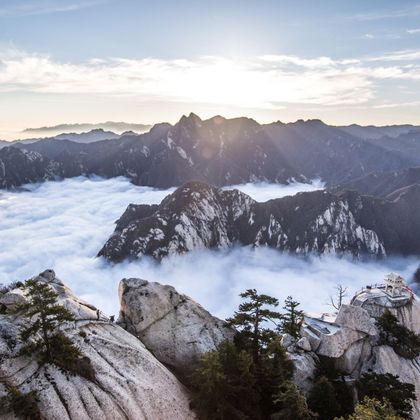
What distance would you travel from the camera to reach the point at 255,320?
1804 inches

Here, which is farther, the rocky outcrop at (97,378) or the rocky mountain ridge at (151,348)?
the rocky mountain ridge at (151,348)

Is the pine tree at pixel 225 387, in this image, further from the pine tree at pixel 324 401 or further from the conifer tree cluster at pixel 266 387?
the pine tree at pixel 324 401

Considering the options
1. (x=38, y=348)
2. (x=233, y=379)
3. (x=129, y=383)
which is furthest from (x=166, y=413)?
(x=38, y=348)

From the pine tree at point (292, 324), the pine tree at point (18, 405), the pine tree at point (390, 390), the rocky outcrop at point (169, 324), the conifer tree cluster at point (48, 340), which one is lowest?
the pine tree at point (390, 390)

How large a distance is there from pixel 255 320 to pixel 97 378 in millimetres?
21089

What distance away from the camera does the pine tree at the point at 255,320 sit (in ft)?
149

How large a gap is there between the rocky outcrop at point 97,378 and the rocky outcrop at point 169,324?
5.29 meters

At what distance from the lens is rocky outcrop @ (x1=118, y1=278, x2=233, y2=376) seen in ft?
154

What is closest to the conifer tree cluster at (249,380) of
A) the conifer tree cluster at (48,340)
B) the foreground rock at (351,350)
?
the foreground rock at (351,350)

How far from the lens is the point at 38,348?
1309 inches

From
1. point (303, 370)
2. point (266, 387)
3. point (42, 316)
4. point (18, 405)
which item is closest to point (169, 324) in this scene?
point (266, 387)

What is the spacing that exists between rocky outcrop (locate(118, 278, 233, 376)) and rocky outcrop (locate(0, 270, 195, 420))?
5.29 meters

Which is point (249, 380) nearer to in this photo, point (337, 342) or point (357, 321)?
point (337, 342)

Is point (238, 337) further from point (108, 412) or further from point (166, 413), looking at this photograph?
point (108, 412)
